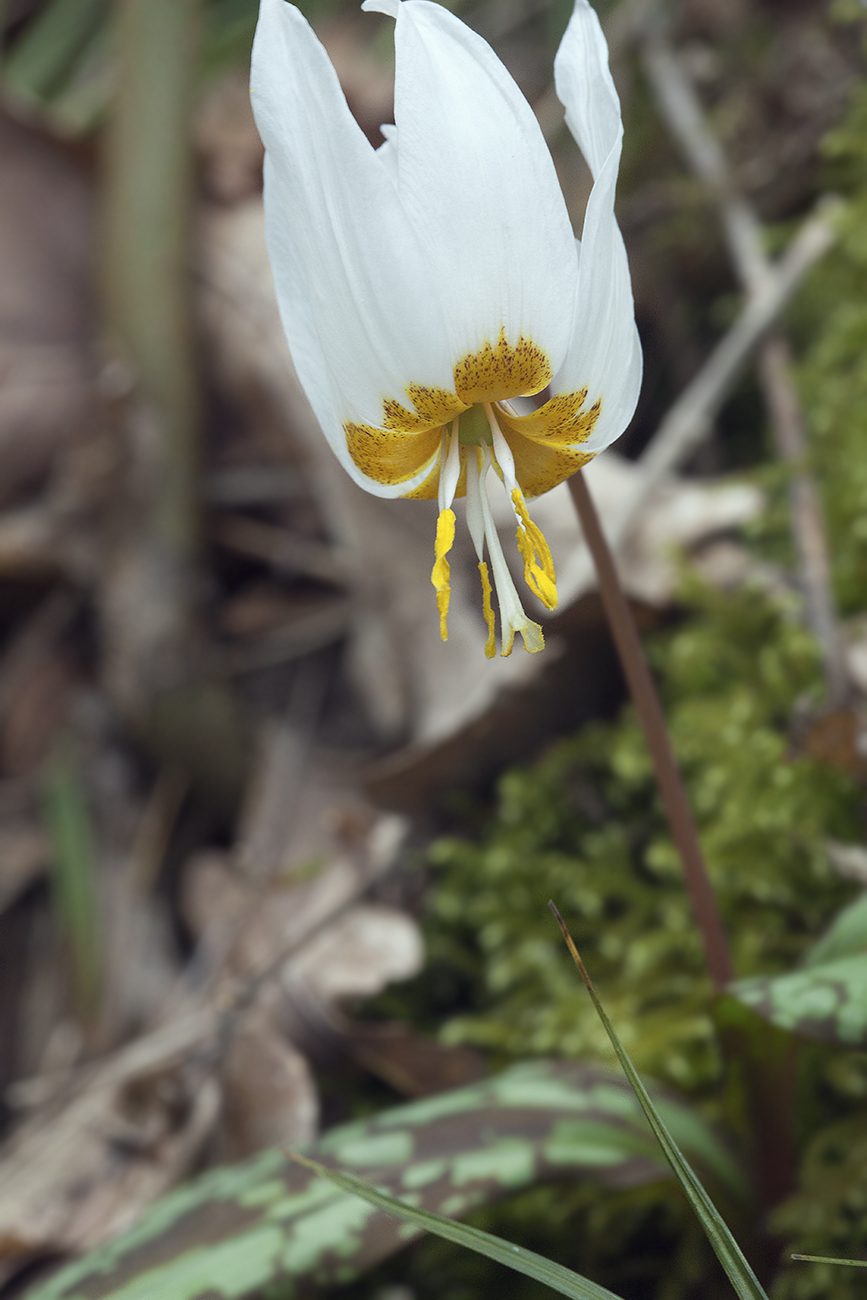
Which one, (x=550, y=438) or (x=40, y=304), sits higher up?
(x=40, y=304)

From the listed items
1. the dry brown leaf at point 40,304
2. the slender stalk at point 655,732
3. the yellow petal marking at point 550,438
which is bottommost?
the slender stalk at point 655,732

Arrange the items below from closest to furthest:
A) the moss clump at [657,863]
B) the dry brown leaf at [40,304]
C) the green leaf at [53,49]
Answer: the moss clump at [657,863]
the dry brown leaf at [40,304]
the green leaf at [53,49]

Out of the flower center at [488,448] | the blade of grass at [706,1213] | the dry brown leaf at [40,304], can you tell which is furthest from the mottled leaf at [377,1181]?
the dry brown leaf at [40,304]

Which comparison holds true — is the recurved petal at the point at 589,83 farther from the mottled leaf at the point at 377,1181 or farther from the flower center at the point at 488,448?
the mottled leaf at the point at 377,1181

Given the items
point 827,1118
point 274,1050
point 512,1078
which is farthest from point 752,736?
point 274,1050

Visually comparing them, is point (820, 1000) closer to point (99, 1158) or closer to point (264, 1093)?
point (264, 1093)

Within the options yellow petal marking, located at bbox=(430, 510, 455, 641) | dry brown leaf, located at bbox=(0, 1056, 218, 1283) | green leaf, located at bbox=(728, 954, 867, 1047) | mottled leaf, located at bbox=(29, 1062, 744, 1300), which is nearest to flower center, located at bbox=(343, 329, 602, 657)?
yellow petal marking, located at bbox=(430, 510, 455, 641)

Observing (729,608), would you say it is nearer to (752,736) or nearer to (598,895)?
(752,736)

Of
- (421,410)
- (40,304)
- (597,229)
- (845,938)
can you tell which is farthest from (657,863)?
(40,304)
